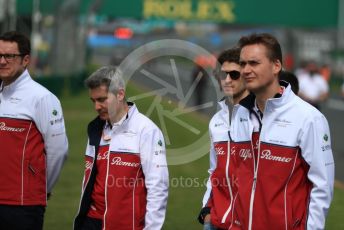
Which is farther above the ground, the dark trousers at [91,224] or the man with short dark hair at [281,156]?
the man with short dark hair at [281,156]

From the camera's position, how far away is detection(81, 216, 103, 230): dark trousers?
21.5ft

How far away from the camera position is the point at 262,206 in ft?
18.0

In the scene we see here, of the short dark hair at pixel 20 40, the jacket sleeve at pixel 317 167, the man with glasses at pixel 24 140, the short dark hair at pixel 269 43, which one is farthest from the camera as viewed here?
the short dark hair at pixel 20 40

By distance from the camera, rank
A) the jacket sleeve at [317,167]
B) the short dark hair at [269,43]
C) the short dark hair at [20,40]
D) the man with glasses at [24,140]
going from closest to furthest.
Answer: the jacket sleeve at [317,167], the short dark hair at [269,43], the man with glasses at [24,140], the short dark hair at [20,40]

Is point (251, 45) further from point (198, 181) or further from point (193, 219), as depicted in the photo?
point (198, 181)

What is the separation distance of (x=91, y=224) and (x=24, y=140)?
906 mm

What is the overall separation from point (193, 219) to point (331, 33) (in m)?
59.6

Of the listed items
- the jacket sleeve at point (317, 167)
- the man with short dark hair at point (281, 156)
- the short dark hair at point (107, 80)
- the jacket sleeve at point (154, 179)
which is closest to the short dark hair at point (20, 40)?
the short dark hair at point (107, 80)

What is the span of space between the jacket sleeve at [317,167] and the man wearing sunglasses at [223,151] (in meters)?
1.23

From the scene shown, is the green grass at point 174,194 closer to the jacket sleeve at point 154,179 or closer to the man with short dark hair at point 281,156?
the jacket sleeve at point 154,179

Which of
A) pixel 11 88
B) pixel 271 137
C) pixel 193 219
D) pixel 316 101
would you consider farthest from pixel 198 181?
pixel 271 137

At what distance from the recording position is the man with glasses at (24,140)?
692 cm

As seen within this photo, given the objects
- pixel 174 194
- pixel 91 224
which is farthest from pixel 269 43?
pixel 174 194

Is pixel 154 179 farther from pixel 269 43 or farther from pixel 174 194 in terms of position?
pixel 174 194
